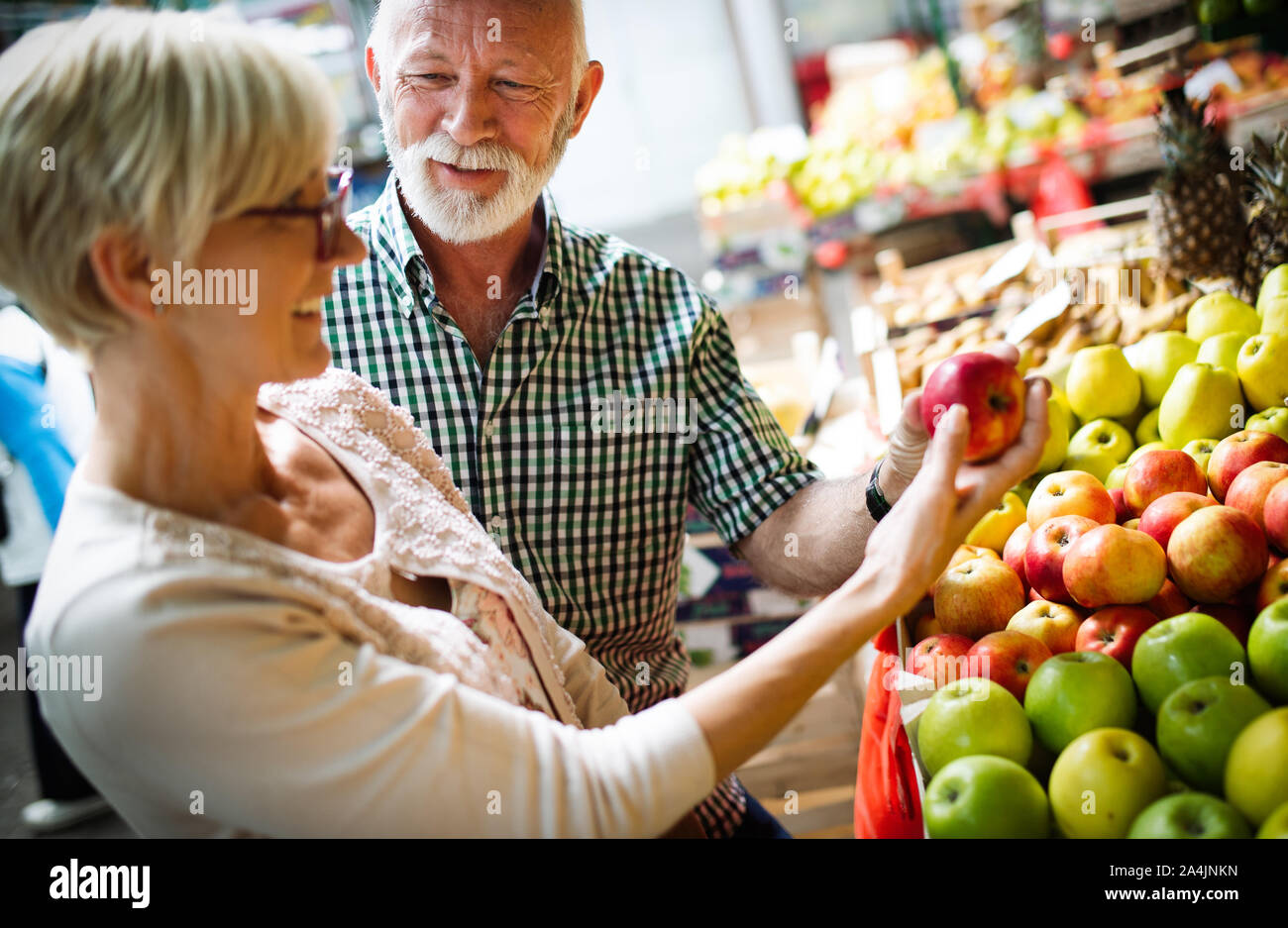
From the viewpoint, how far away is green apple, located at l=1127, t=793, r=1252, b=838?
95 cm

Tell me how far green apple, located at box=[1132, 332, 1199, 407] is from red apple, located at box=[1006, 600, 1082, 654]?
74cm

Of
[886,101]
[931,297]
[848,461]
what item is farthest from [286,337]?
[886,101]

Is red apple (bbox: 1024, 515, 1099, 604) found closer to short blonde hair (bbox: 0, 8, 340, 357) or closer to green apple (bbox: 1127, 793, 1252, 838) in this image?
green apple (bbox: 1127, 793, 1252, 838)

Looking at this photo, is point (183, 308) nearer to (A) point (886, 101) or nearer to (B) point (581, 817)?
(B) point (581, 817)

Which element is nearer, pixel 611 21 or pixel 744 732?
pixel 744 732

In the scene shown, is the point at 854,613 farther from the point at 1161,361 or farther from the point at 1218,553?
the point at 1161,361

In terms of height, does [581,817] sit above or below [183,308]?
below

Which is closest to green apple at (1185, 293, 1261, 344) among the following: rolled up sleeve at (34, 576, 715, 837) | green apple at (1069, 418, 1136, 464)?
green apple at (1069, 418, 1136, 464)

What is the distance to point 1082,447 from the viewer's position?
73.7 inches

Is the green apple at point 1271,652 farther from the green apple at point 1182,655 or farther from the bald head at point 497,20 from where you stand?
the bald head at point 497,20

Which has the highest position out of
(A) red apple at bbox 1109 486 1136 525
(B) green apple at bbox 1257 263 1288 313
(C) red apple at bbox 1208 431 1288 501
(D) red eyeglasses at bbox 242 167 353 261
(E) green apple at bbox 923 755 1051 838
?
(D) red eyeglasses at bbox 242 167 353 261

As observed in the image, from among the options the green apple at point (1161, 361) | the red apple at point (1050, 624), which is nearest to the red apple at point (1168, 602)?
the red apple at point (1050, 624)

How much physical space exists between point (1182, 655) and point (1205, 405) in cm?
76

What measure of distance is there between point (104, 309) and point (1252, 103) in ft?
14.5
